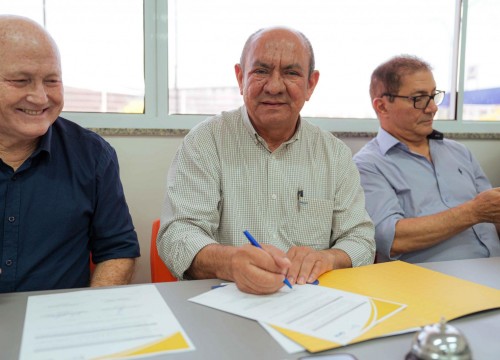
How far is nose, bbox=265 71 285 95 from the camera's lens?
158 cm

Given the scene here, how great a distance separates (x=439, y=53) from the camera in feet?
9.54

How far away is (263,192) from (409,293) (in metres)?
0.66

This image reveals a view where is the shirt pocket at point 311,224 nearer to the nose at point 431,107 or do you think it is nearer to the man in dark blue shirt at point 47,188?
the man in dark blue shirt at point 47,188

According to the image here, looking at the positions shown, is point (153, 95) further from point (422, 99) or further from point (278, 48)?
point (422, 99)

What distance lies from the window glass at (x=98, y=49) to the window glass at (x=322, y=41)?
19 cm

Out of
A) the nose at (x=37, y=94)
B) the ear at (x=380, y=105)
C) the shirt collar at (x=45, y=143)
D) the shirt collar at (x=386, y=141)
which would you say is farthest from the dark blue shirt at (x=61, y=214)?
the ear at (x=380, y=105)

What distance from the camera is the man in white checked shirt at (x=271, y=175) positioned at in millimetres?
1483

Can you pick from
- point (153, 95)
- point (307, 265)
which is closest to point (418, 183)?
point (307, 265)

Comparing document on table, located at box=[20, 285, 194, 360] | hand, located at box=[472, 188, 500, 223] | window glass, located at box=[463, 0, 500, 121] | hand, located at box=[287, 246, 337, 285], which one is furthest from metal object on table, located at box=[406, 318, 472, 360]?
window glass, located at box=[463, 0, 500, 121]

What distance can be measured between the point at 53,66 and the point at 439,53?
7.97 feet

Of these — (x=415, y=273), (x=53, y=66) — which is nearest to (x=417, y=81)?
(x=415, y=273)

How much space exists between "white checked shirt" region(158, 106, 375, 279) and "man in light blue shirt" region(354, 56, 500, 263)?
11.4 inches

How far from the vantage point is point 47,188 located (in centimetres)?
137

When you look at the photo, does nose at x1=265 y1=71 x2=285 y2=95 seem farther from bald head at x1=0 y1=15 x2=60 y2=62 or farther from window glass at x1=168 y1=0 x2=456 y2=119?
window glass at x1=168 y1=0 x2=456 y2=119
